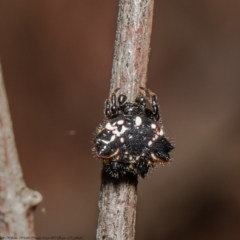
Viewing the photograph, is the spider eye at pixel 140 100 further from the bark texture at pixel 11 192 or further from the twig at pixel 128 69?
the bark texture at pixel 11 192

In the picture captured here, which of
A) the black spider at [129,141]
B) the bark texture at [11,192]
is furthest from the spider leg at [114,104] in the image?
the bark texture at [11,192]

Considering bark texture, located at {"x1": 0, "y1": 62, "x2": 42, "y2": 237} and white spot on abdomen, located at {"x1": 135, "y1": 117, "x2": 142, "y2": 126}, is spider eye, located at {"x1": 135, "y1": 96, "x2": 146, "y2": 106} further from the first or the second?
bark texture, located at {"x1": 0, "y1": 62, "x2": 42, "y2": 237}

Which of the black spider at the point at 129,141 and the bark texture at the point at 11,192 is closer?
the bark texture at the point at 11,192

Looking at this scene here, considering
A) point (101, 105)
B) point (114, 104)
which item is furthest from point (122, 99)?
point (101, 105)

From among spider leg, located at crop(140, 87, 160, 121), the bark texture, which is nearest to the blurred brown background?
spider leg, located at crop(140, 87, 160, 121)

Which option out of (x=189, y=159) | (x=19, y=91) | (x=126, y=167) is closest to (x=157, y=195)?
Answer: (x=189, y=159)

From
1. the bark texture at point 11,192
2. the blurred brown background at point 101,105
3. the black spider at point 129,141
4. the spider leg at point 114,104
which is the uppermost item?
the blurred brown background at point 101,105
